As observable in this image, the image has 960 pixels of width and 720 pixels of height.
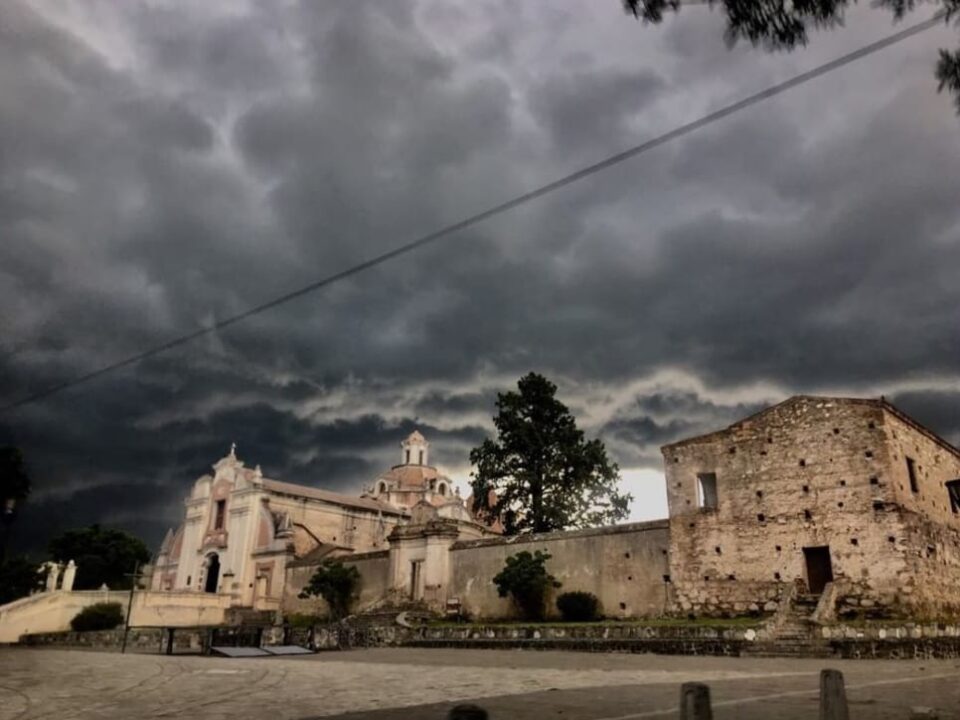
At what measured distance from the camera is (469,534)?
3319 centimetres

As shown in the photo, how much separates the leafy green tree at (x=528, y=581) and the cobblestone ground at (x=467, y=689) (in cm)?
992

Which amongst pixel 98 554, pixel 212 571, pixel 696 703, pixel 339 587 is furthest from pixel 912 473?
pixel 98 554

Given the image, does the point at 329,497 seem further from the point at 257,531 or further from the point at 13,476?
the point at 13,476

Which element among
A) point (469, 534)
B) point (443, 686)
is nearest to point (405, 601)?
point (469, 534)

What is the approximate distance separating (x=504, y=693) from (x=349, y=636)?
1625 centimetres

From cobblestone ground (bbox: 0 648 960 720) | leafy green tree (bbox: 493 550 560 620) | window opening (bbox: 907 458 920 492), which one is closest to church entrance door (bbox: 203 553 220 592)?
leafy green tree (bbox: 493 550 560 620)

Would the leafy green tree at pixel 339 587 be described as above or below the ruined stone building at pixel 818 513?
below

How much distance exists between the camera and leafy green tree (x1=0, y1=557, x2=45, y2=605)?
164 feet

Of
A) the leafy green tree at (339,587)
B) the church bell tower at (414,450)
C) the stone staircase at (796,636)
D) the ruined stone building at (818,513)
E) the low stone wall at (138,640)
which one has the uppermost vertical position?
the church bell tower at (414,450)

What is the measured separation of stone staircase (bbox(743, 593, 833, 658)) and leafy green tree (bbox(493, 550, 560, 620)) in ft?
28.5

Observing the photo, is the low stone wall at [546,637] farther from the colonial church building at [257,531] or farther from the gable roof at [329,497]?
the gable roof at [329,497]

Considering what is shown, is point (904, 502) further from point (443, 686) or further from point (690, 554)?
point (443, 686)

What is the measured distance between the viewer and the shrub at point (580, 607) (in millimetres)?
24438

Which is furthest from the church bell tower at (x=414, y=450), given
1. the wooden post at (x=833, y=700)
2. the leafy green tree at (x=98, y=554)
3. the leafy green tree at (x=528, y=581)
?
the wooden post at (x=833, y=700)
